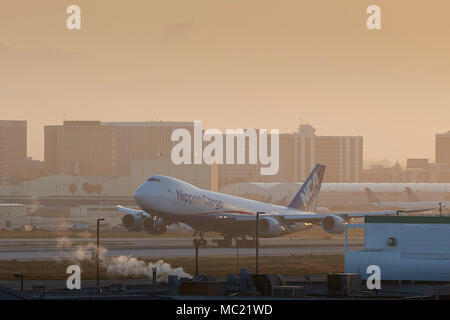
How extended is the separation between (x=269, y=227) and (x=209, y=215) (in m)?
8.33

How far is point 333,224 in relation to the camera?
133 metres

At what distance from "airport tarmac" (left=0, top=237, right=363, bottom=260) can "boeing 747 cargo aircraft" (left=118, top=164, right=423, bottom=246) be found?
2682 millimetres

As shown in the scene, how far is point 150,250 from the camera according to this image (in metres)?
128

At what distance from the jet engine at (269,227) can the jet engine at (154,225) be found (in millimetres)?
11666

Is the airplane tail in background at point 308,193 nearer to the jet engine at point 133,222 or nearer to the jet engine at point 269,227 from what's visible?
the jet engine at point 269,227

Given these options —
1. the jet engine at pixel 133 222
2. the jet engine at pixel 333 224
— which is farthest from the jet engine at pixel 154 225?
the jet engine at pixel 333 224

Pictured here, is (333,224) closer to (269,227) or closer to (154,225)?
(269,227)

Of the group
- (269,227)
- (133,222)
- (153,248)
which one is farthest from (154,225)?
(269,227)

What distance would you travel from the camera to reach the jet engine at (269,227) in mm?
133375

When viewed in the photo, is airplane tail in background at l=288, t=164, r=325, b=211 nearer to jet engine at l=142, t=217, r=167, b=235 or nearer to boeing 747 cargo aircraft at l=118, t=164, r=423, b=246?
boeing 747 cargo aircraft at l=118, t=164, r=423, b=246

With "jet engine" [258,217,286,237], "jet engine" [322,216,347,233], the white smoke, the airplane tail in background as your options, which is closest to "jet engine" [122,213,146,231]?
"jet engine" [258,217,286,237]
